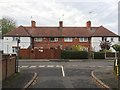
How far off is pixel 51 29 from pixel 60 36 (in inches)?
169

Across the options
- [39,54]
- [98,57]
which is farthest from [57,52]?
[98,57]

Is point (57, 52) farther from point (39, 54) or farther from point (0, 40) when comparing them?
point (0, 40)

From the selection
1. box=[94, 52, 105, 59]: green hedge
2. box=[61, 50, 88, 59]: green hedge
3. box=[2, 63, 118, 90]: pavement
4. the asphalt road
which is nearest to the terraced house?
box=[94, 52, 105, 59]: green hedge

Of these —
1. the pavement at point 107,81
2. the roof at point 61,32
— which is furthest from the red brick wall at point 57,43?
the pavement at point 107,81

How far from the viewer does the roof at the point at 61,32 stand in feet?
229

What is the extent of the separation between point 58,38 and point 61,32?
1927 millimetres

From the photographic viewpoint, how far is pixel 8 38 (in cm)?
6944

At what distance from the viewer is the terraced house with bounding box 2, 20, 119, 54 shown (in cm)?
6912

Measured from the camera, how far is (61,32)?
71.8 m

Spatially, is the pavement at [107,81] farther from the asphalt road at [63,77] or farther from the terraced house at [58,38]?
the terraced house at [58,38]

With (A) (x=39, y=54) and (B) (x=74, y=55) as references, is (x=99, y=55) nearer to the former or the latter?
(B) (x=74, y=55)

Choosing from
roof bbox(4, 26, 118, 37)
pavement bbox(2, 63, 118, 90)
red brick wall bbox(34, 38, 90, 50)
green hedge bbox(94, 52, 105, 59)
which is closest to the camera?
pavement bbox(2, 63, 118, 90)

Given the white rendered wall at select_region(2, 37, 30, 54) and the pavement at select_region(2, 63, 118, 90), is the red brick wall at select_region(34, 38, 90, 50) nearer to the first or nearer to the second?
the white rendered wall at select_region(2, 37, 30, 54)

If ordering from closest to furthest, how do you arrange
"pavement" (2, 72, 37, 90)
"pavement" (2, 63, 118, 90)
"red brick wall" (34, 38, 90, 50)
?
"pavement" (2, 72, 37, 90) → "pavement" (2, 63, 118, 90) → "red brick wall" (34, 38, 90, 50)
